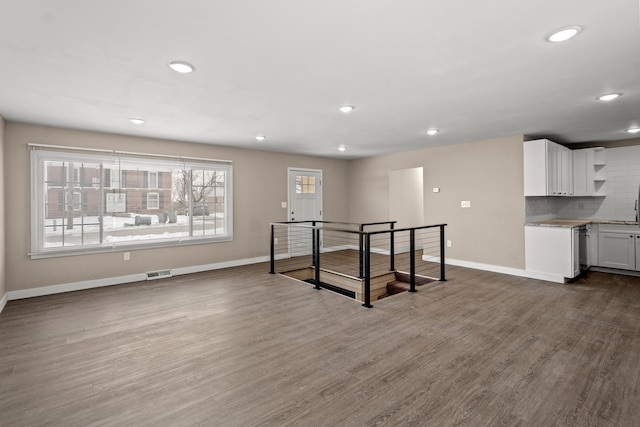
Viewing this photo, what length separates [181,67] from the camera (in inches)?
102

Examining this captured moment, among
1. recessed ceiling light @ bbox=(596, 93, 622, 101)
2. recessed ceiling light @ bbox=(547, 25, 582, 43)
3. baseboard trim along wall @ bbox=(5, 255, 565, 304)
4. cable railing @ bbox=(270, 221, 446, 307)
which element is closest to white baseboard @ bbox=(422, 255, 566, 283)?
baseboard trim along wall @ bbox=(5, 255, 565, 304)

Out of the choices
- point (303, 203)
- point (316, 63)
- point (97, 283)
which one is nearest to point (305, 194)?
point (303, 203)

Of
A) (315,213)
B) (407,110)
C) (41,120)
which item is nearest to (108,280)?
(41,120)

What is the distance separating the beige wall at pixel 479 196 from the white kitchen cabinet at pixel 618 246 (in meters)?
1.50

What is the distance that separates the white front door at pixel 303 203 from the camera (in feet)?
23.9

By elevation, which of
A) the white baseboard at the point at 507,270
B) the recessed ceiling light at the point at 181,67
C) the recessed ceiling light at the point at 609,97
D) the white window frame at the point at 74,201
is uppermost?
the recessed ceiling light at the point at 609,97

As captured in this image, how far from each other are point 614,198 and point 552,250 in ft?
7.07

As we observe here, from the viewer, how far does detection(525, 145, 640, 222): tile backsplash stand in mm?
5656

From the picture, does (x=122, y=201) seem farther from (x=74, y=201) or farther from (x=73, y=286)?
(x=73, y=286)

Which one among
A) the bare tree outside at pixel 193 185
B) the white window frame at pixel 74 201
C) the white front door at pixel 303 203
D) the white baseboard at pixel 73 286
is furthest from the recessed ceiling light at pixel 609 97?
the white window frame at pixel 74 201

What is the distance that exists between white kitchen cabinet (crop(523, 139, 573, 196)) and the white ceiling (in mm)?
633

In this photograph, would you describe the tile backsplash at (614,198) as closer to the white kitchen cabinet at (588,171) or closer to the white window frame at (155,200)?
the white kitchen cabinet at (588,171)

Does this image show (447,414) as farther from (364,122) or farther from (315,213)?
(315,213)

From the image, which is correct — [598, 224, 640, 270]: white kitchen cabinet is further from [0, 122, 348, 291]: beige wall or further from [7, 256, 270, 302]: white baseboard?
[7, 256, 270, 302]: white baseboard
